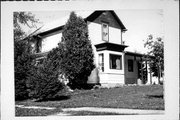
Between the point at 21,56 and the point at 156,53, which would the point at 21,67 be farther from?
the point at 156,53

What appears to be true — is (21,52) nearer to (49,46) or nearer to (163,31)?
(49,46)

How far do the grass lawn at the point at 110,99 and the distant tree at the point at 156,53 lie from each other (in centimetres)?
43

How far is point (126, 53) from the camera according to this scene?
9117 millimetres

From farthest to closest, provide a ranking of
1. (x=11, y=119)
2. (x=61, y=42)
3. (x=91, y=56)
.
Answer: (x=91, y=56) < (x=61, y=42) < (x=11, y=119)

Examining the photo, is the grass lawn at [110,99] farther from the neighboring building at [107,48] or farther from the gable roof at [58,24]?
the gable roof at [58,24]

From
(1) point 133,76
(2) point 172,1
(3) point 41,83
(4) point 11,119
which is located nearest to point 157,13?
(2) point 172,1

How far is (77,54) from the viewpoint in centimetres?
871

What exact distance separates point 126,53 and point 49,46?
2.58 meters

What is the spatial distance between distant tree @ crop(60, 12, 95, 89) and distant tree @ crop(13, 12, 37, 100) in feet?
3.65

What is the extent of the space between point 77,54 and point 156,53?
8.89ft

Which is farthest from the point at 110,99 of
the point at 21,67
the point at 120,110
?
the point at 21,67

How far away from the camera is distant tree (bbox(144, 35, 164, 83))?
6.84 metres

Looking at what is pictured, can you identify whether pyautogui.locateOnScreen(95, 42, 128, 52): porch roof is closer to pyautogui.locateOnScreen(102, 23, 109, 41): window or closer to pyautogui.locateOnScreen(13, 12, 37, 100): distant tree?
pyautogui.locateOnScreen(102, 23, 109, 41): window

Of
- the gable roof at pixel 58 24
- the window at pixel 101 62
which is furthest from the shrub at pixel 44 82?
the window at pixel 101 62
